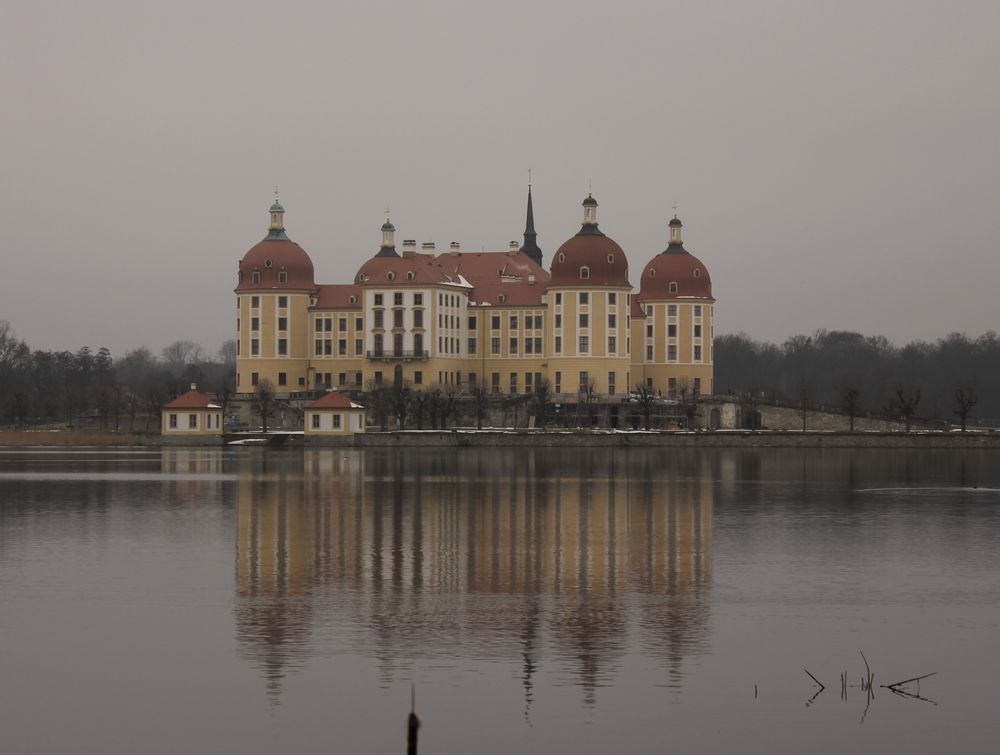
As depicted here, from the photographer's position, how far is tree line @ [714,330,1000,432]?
132750 millimetres

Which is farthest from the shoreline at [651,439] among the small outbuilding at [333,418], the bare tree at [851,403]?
the bare tree at [851,403]

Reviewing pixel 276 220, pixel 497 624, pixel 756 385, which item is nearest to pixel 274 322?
pixel 276 220

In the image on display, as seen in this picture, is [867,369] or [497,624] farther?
[867,369]

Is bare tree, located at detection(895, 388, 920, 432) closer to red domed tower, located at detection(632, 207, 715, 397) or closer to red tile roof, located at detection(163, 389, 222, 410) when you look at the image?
red domed tower, located at detection(632, 207, 715, 397)

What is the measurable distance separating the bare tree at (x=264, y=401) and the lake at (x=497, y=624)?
2227 inches

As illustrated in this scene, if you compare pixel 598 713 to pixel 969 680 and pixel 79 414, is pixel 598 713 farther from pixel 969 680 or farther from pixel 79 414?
pixel 79 414

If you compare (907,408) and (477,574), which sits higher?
(907,408)

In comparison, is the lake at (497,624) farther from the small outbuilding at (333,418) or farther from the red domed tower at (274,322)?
the red domed tower at (274,322)

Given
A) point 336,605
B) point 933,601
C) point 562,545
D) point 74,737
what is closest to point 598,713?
point 74,737

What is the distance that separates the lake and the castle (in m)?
58.8

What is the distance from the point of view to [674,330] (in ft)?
345

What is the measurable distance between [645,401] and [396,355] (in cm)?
1711

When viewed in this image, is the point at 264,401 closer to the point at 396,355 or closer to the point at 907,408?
the point at 396,355

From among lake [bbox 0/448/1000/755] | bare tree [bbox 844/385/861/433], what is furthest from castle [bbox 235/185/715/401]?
lake [bbox 0/448/1000/755]
